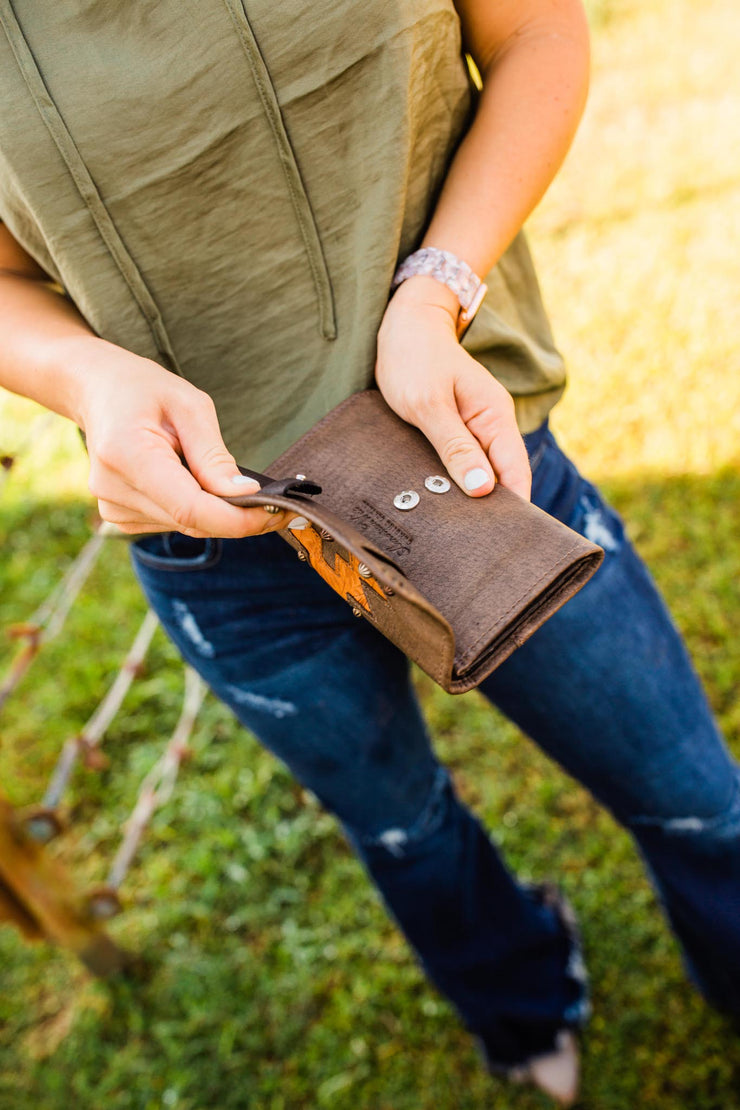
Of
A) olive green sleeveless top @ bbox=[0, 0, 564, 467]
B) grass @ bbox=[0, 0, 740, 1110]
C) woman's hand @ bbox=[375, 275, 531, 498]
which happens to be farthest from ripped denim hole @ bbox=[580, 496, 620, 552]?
grass @ bbox=[0, 0, 740, 1110]

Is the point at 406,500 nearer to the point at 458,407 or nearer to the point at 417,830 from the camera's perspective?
the point at 458,407

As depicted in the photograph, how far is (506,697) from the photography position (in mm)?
1256

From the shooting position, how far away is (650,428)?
3.31 m

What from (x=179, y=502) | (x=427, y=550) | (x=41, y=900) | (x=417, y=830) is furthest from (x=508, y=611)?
(x=41, y=900)

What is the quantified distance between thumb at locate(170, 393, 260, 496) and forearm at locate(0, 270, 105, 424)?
0.15 meters

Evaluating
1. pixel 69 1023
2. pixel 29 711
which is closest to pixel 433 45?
pixel 69 1023

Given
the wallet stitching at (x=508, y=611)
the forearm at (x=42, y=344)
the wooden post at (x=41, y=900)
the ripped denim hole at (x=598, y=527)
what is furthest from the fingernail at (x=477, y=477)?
the wooden post at (x=41, y=900)

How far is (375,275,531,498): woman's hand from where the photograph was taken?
3.17ft

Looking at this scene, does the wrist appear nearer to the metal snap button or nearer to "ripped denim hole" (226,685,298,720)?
the metal snap button

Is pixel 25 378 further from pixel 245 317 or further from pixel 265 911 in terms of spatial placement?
pixel 265 911

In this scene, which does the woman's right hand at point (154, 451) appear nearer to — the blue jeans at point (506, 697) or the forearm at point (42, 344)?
the forearm at point (42, 344)

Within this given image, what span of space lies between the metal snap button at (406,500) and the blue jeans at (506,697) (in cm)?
22

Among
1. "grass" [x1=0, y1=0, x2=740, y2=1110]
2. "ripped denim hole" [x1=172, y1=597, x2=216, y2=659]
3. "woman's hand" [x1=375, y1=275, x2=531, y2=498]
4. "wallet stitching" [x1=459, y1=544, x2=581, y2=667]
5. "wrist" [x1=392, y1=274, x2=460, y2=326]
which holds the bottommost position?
"grass" [x1=0, y1=0, x2=740, y2=1110]

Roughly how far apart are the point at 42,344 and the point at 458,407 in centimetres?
53
